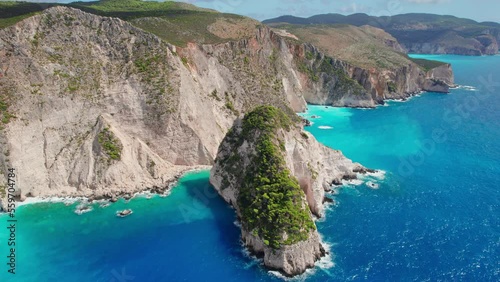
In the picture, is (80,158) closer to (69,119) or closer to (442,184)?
(69,119)

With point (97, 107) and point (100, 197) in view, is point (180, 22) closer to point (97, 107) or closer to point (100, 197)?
point (97, 107)

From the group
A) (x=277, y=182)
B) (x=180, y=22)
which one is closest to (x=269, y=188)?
(x=277, y=182)

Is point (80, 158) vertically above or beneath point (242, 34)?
beneath

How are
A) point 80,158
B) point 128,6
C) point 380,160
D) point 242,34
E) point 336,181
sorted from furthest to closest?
point 128,6 → point 242,34 → point 380,160 → point 336,181 → point 80,158

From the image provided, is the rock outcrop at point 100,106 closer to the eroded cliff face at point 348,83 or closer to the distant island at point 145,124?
the distant island at point 145,124

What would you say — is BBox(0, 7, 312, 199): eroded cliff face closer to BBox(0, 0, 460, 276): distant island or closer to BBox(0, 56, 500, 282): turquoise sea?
BBox(0, 0, 460, 276): distant island

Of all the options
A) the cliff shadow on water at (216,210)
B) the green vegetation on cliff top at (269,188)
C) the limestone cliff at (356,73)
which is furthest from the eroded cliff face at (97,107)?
the limestone cliff at (356,73)

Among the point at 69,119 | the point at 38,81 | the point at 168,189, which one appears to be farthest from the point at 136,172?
the point at 38,81
